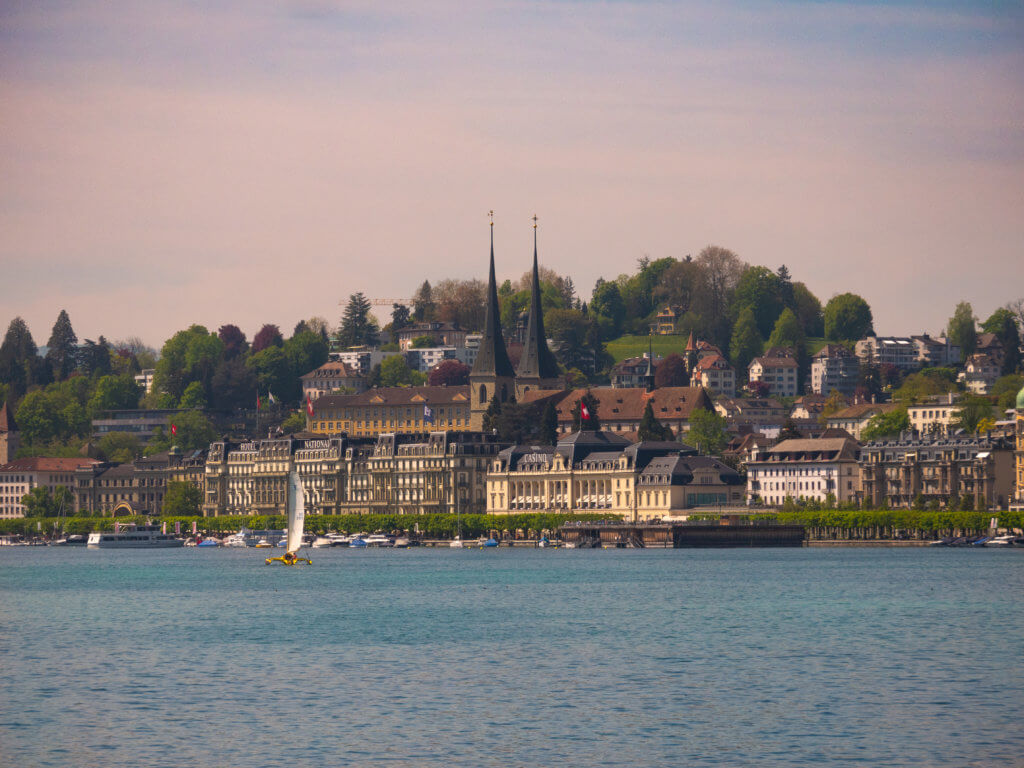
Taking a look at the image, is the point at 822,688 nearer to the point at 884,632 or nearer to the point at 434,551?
the point at 884,632

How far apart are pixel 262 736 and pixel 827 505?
125 metres

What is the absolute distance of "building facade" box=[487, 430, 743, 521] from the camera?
529 feet

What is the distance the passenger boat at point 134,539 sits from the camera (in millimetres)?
185250

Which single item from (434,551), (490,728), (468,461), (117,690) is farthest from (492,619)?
(468,461)

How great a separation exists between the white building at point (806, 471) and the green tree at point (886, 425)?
1383 cm

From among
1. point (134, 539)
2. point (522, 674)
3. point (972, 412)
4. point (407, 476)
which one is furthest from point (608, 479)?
point (522, 674)

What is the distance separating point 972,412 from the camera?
18725cm

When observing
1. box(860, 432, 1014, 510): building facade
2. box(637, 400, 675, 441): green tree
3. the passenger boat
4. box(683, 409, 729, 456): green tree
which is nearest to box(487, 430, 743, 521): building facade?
box(637, 400, 675, 441): green tree

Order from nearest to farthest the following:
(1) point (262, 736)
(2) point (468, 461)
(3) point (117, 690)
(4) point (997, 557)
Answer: (1) point (262, 736), (3) point (117, 690), (4) point (997, 557), (2) point (468, 461)

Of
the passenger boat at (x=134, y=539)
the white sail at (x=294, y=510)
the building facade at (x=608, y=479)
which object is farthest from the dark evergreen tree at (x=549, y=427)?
the white sail at (x=294, y=510)

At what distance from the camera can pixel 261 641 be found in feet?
204

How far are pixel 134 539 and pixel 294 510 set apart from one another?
76.9m

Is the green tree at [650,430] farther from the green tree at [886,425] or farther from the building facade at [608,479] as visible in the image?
the green tree at [886,425]

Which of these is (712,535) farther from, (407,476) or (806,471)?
(407,476)
